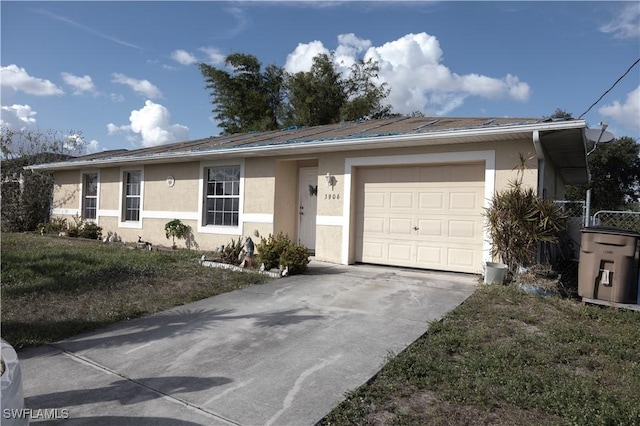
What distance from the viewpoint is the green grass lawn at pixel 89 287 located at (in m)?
5.27

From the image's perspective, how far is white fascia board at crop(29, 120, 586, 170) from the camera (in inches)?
265

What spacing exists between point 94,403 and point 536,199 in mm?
6678

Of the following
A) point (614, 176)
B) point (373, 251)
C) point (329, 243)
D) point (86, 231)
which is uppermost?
point (614, 176)

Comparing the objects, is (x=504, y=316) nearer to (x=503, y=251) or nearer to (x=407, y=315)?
(x=407, y=315)

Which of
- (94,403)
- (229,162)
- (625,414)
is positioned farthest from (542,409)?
(229,162)

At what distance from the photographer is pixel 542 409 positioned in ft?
10.6

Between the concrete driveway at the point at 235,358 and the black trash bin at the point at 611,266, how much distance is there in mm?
1683

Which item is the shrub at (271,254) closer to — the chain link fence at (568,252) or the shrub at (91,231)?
the chain link fence at (568,252)

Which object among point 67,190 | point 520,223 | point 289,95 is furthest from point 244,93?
point 520,223

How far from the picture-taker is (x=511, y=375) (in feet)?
12.2

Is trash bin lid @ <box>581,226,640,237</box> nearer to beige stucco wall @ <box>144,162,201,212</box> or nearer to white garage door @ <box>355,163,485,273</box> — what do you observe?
white garage door @ <box>355,163,485,273</box>

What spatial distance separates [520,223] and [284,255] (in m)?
4.25

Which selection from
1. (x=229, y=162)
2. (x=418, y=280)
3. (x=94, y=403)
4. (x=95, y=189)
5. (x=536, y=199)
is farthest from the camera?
(x=95, y=189)

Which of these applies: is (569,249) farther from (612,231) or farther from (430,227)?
(612,231)
